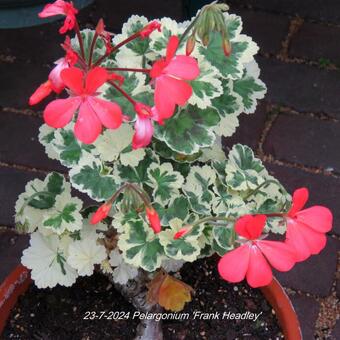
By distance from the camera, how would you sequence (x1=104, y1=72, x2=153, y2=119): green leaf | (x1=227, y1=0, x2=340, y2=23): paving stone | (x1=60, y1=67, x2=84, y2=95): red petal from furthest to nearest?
(x1=227, y1=0, x2=340, y2=23): paving stone → (x1=104, y1=72, x2=153, y2=119): green leaf → (x1=60, y1=67, x2=84, y2=95): red petal

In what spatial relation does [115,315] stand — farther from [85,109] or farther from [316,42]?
[316,42]

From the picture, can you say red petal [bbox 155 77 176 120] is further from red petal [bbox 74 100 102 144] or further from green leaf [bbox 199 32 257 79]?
green leaf [bbox 199 32 257 79]

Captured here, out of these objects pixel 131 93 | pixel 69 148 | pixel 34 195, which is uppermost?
pixel 131 93

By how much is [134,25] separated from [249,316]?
0.67m

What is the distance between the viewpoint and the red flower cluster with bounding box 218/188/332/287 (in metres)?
0.88

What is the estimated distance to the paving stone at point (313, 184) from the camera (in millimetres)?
2021

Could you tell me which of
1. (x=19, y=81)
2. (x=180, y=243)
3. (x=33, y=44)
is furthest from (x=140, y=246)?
(x=33, y=44)

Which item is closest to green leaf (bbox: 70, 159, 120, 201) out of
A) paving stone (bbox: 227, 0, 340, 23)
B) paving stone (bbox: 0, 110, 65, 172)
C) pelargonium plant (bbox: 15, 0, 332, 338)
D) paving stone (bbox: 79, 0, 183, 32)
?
pelargonium plant (bbox: 15, 0, 332, 338)

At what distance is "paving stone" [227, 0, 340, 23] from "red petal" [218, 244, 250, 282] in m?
1.77

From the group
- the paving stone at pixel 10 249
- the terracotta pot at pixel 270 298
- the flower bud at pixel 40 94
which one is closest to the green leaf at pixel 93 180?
the flower bud at pixel 40 94

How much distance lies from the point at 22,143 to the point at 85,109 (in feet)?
4.39

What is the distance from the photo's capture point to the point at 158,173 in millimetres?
1119

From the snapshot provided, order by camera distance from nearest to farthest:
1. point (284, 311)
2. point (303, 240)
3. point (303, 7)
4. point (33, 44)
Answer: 1. point (303, 240)
2. point (284, 311)
3. point (33, 44)
4. point (303, 7)

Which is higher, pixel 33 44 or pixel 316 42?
pixel 316 42
